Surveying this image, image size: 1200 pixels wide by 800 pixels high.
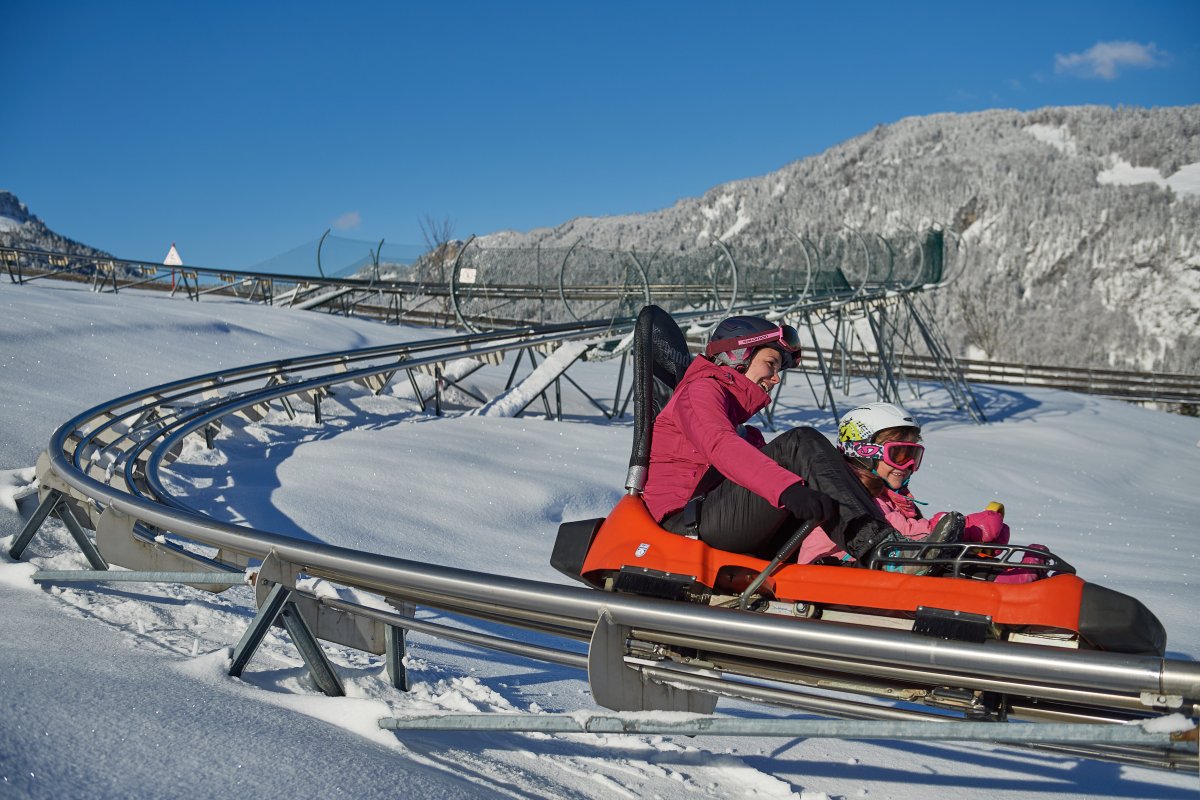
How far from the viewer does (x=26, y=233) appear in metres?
49.4

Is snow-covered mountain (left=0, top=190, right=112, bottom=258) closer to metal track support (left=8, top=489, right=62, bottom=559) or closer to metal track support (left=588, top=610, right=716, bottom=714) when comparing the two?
metal track support (left=8, top=489, right=62, bottom=559)

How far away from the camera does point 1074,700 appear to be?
2.38 m

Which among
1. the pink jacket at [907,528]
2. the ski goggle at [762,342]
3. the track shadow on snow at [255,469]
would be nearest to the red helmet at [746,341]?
the ski goggle at [762,342]

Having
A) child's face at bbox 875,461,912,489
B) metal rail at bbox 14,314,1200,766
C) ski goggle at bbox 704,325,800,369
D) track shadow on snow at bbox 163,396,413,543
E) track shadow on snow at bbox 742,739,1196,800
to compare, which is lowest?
track shadow on snow at bbox 742,739,1196,800

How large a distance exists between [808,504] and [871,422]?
4.13ft

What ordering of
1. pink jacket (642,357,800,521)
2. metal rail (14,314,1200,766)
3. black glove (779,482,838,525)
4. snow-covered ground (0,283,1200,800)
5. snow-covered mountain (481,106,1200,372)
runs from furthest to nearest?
1. snow-covered mountain (481,106,1200,372)
2. pink jacket (642,357,800,521)
3. black glove (779,482,838,525)
4. snow-covered ground (0,283,1200,800)
5. metal rail (14,314,1200,766)

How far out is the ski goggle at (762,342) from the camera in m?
3.93

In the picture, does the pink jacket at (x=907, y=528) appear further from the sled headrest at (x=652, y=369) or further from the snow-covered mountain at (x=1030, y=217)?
the snow-covered mountain at (x=1030, y=217)

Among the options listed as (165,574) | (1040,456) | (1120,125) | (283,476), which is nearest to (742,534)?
(165,574)

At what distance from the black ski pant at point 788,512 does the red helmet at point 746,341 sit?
1.45 feet

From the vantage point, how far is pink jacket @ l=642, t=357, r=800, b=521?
12.0 feet

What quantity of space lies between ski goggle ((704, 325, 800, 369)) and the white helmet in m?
0.46

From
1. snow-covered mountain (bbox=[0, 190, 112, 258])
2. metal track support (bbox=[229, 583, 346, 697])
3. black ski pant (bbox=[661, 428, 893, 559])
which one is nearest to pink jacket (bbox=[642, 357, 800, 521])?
black ski pant (bbox=[661, 428, 893, 559])

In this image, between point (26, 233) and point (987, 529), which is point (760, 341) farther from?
point (26, 233)
